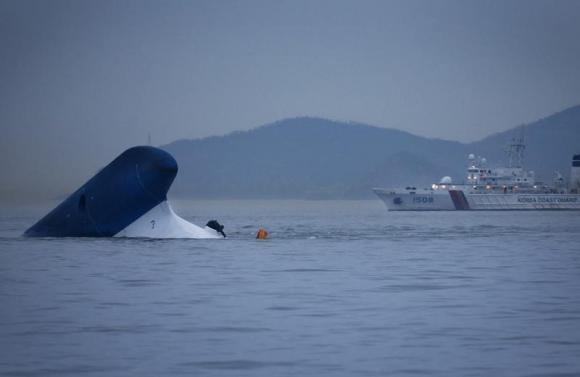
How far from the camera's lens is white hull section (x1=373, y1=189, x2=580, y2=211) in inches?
6831

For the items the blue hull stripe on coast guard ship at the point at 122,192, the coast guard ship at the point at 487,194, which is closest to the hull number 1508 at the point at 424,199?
the coast guard ship at the point at 487,194

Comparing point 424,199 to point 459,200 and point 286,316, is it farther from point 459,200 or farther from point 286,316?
point 286,316

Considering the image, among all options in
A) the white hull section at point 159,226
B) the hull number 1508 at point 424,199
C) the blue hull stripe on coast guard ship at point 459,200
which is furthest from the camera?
the blue hull stripe on coast guard ship at point 459,200

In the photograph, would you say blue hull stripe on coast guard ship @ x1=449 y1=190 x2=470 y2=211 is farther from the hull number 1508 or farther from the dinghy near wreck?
the dinghy near wreck

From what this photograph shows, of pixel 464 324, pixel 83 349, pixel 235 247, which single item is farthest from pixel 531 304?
pixel 235 247

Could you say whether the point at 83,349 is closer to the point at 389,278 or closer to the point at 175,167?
the point at 389,278

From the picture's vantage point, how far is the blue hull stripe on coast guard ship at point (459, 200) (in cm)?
17350

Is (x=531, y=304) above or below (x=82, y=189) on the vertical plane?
below

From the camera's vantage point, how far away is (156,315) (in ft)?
63.8

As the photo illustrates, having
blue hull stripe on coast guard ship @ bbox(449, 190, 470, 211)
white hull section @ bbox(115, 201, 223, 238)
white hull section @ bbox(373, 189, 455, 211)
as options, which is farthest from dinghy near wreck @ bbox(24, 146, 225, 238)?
blue hull stripe on coast guard ship @ bbox(449, 190, 470, 211)

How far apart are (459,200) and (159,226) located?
438 feet

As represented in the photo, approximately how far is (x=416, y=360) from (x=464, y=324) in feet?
13.1

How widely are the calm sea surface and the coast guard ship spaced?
137711mm

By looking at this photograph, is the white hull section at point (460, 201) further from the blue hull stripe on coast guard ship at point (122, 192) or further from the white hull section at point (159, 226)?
the blue hull stripe on coast guard ship at point (122, 192)
